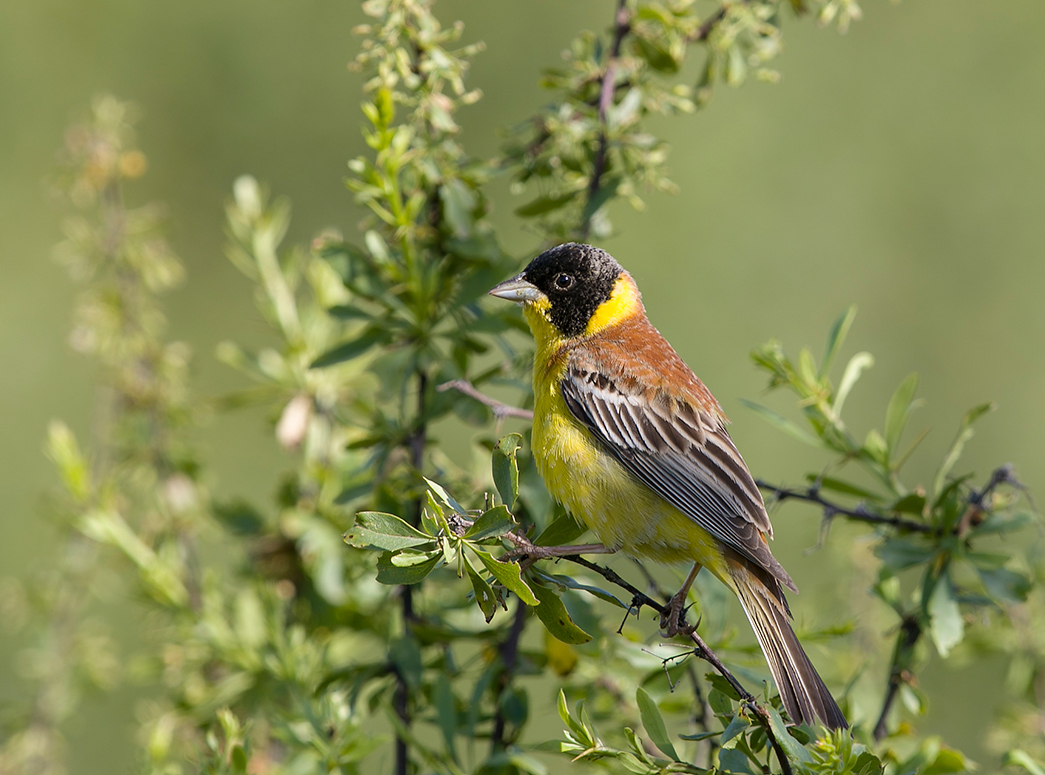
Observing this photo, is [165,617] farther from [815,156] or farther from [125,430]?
[815,156]

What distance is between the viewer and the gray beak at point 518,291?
10.0ft

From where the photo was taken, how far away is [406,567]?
5.86 ft

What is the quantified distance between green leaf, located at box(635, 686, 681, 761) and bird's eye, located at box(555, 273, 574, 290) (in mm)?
1694

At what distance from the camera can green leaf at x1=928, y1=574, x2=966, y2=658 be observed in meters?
2.32

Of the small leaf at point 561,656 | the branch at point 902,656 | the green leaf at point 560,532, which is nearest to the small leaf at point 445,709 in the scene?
the small leaf at point 561,656

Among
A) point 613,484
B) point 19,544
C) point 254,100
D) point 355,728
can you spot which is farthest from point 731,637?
point 254,100

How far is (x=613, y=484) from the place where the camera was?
2.88m

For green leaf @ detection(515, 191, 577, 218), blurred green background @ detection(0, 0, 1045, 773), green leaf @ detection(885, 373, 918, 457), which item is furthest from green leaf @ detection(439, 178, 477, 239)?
blurred green background @ detection(0, 0, 1045, 773)

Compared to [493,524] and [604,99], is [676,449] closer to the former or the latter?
[604,99]

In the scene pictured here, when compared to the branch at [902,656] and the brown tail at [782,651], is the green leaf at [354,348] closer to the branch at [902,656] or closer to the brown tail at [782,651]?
the brown tail at [782,651]

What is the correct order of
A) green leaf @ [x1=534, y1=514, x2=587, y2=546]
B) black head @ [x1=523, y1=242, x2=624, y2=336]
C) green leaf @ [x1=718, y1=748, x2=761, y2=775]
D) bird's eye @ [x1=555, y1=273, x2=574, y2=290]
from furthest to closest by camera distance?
bird's eye @ [x1=555, y1=273, x2=574, y2=290], black head @ [x1=523, y1=242, x2=624, y2=336], green leaf @ [x1=534, y1=514, x2=587, y2=546], green leaf @ [x1=718, y1=748, x2=761, y2=775]

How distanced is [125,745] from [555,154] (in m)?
4.50

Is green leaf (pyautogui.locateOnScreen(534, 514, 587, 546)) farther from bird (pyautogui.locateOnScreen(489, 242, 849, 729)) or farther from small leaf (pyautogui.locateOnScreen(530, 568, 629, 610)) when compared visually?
small leaf (pyautogui.locateOnScreen(530, 568, 629, 610))

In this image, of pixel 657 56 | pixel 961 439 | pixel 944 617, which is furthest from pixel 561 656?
pixel 657 56
